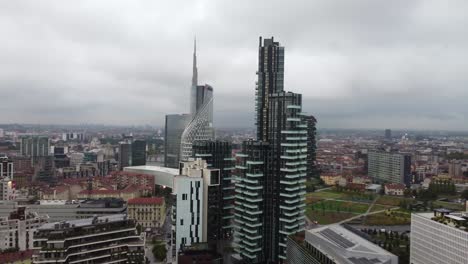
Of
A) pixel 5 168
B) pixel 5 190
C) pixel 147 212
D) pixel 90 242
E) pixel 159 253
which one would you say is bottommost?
pixel 159 253

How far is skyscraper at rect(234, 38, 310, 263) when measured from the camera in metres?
37.9

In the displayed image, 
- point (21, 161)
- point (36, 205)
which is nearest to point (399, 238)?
point (36, 205)

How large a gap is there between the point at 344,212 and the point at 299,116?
26518 millimetres

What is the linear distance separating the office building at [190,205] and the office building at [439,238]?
1814 centimetres

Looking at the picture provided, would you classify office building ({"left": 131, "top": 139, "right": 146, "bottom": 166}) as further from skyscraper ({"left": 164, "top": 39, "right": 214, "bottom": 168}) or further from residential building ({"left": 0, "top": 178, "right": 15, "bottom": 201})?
residential building ({"left": 0, "top": 178, "right": 15, "bottom": 201})

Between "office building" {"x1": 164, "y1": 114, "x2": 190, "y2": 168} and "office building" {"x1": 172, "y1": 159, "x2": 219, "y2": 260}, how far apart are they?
207ft

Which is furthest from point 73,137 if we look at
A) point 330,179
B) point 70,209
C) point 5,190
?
point 70,209

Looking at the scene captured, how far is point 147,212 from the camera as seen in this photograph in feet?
180

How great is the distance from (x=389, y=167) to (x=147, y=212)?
2264 inches

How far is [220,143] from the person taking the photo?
144 ft

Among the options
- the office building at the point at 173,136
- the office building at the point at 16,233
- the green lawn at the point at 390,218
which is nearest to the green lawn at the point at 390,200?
the green lawn at the point at 390,218

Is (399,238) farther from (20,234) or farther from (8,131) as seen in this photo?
(8,131)

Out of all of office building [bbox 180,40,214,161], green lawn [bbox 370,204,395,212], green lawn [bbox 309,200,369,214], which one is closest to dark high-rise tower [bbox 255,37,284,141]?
green lawn [bbox 309,200,369,214]

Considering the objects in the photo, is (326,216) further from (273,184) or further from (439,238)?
(439,238)
